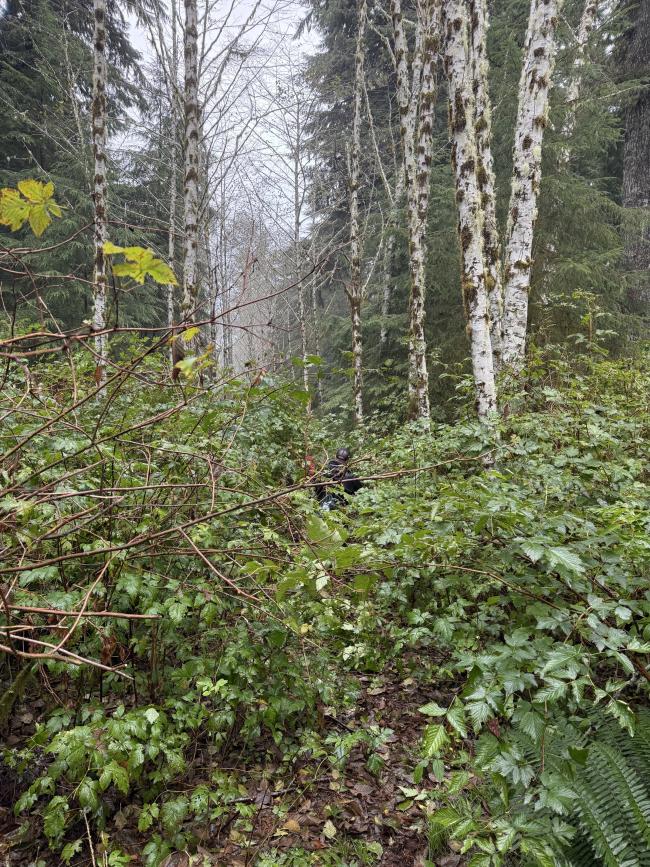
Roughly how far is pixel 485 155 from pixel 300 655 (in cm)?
802

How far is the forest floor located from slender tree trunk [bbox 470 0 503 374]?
5257mm

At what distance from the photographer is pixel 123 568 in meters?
2.63

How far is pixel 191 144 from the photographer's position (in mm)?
7629

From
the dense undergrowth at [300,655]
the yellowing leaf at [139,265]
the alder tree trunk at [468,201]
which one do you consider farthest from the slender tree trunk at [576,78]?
the yellowing leaf at [139,265]

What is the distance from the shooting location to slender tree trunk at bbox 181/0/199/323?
7.44 meters

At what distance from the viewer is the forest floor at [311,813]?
7.87 ft

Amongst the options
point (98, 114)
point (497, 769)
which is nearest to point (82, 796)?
point (497, 769)

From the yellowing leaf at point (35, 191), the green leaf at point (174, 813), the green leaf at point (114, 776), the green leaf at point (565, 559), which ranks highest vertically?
the yellowing leaf at point (35, 191)

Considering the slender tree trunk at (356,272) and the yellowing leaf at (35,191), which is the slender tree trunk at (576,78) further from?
the yellowing leaf at (35,191)

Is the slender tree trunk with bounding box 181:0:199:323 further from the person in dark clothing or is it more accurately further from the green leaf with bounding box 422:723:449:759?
the green leaf with bounding box 422:723:449:759

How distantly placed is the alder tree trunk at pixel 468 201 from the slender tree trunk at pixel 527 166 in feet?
3.64

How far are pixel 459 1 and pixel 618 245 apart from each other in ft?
21.5

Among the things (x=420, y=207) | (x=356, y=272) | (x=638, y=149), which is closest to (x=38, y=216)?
(x=420, y=207)

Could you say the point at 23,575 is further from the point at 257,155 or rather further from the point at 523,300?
the point at 257,155
